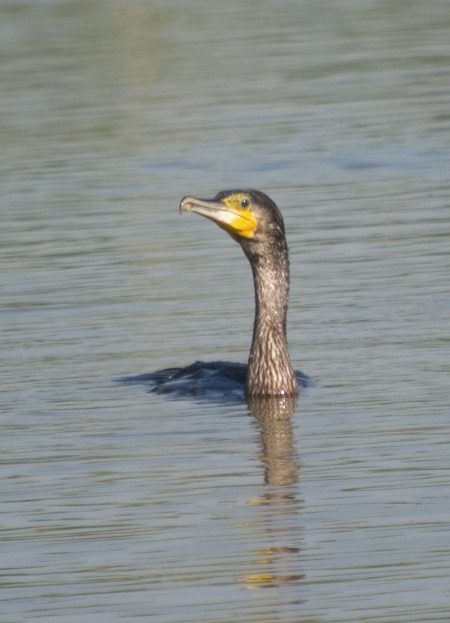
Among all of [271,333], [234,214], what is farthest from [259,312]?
[234,214]

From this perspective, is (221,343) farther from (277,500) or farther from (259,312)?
(277,500)

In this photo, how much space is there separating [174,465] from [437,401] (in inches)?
69.3

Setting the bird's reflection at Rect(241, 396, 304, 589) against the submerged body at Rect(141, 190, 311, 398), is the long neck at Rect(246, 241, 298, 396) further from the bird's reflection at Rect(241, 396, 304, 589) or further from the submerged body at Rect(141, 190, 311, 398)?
the bird's reflection at Rect(241, 396, 304, 589)

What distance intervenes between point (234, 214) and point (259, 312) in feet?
2.32

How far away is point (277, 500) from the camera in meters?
8.27

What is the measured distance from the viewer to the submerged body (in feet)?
35.3

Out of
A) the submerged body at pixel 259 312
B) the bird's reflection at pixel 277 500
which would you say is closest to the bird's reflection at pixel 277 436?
the bird's reflection at pixel 277 500

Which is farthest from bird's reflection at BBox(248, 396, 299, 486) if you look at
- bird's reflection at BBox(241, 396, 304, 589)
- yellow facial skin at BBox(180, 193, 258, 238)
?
yellow facial skin at BBox(180, 193, 258, 238)

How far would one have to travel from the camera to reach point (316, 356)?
11.8 metres

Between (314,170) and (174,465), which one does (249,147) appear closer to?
(314,170)

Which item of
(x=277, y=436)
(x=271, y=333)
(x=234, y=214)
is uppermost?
(x=234, y=214)

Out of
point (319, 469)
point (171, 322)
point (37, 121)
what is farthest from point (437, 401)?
point (37, 121)

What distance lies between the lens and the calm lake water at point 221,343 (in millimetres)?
7258

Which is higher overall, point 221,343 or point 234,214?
point 234,214
